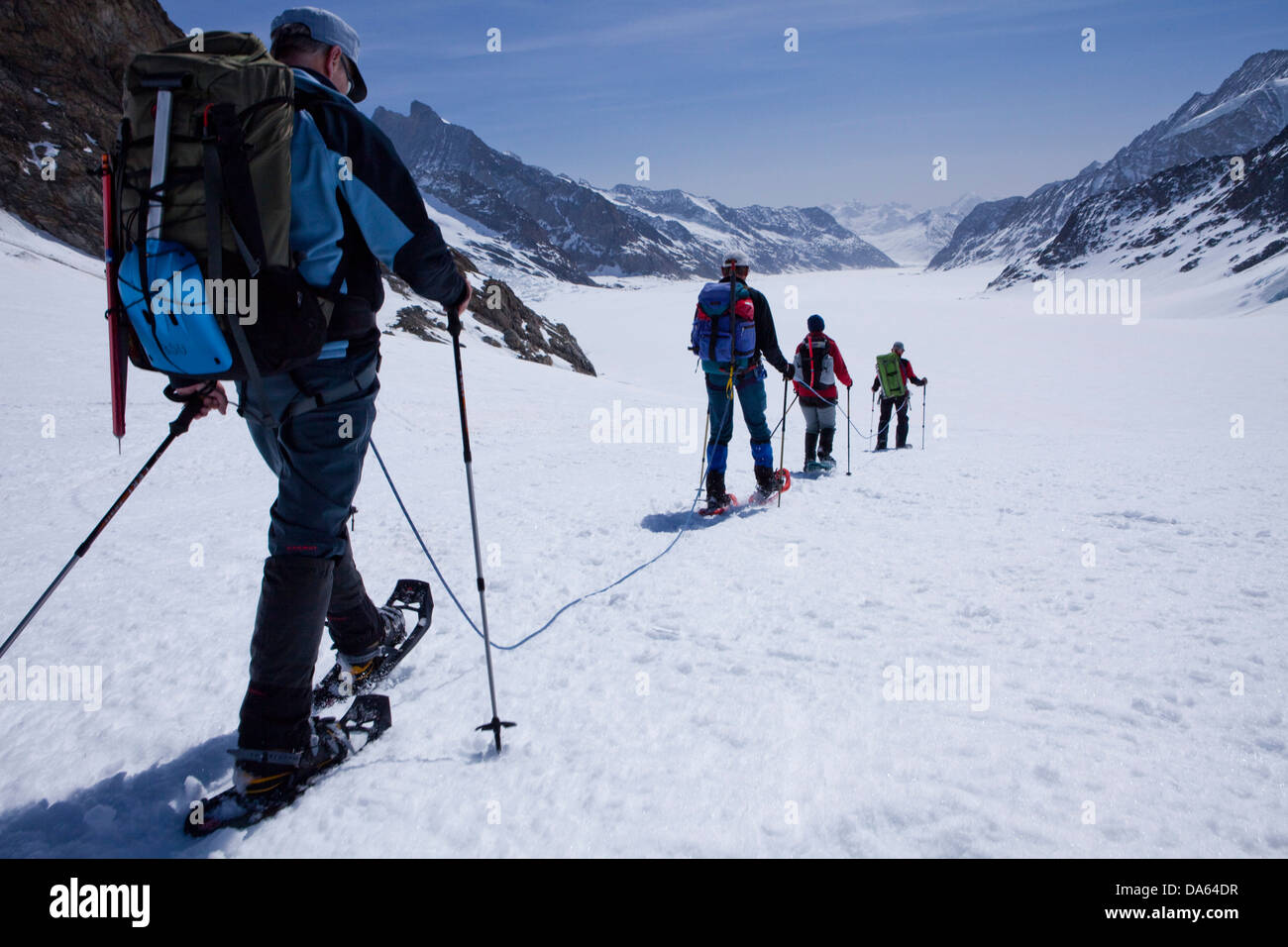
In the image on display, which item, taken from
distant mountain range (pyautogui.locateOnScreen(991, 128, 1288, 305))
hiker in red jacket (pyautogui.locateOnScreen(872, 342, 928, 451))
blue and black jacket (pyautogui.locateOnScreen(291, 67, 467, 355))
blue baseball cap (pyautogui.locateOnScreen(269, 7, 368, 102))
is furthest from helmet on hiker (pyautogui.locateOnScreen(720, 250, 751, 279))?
distant mountain range (pyautogui.locateOnScreen(991, 128, 1288, 305))

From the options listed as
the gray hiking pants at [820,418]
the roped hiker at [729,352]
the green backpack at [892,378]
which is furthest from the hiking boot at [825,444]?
the green backpack at [892,378]

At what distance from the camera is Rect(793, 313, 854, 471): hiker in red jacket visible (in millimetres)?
10030

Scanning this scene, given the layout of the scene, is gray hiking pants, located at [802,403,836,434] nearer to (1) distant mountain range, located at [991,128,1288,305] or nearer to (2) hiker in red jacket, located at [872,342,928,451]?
(2) hiker in red jacket, located at [872,342,928,451]

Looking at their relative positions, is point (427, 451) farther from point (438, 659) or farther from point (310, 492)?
point (310, 492)

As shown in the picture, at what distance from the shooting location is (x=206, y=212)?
7.02ft

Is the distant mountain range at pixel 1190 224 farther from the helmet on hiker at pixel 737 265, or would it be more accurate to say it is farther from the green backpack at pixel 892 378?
the helmet on hiker at pixel 737 265

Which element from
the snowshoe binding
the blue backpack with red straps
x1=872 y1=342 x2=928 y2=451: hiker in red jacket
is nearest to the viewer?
the snowshoe binding

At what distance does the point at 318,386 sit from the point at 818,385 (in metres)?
8.65

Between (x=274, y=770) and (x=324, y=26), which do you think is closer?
(x=274, y=770)

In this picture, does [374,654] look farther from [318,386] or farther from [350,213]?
[350,213]

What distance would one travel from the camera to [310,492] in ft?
8.38

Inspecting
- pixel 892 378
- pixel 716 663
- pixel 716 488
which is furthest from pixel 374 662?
pixel 892 378

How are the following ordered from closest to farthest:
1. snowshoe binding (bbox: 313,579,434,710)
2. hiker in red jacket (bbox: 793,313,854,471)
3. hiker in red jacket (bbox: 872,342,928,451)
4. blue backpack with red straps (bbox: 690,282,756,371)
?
snowshoe binding (bbox: 313,579,434,710) → blue backpack with red straps (bbox: 690,282,756,371) → hiker in red jacket (bbox: 793,313,854,471) → hiker in red jacket (bbox: 872,342,928,451)

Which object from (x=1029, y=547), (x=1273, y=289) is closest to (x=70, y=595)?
(x=1029, y=547)
